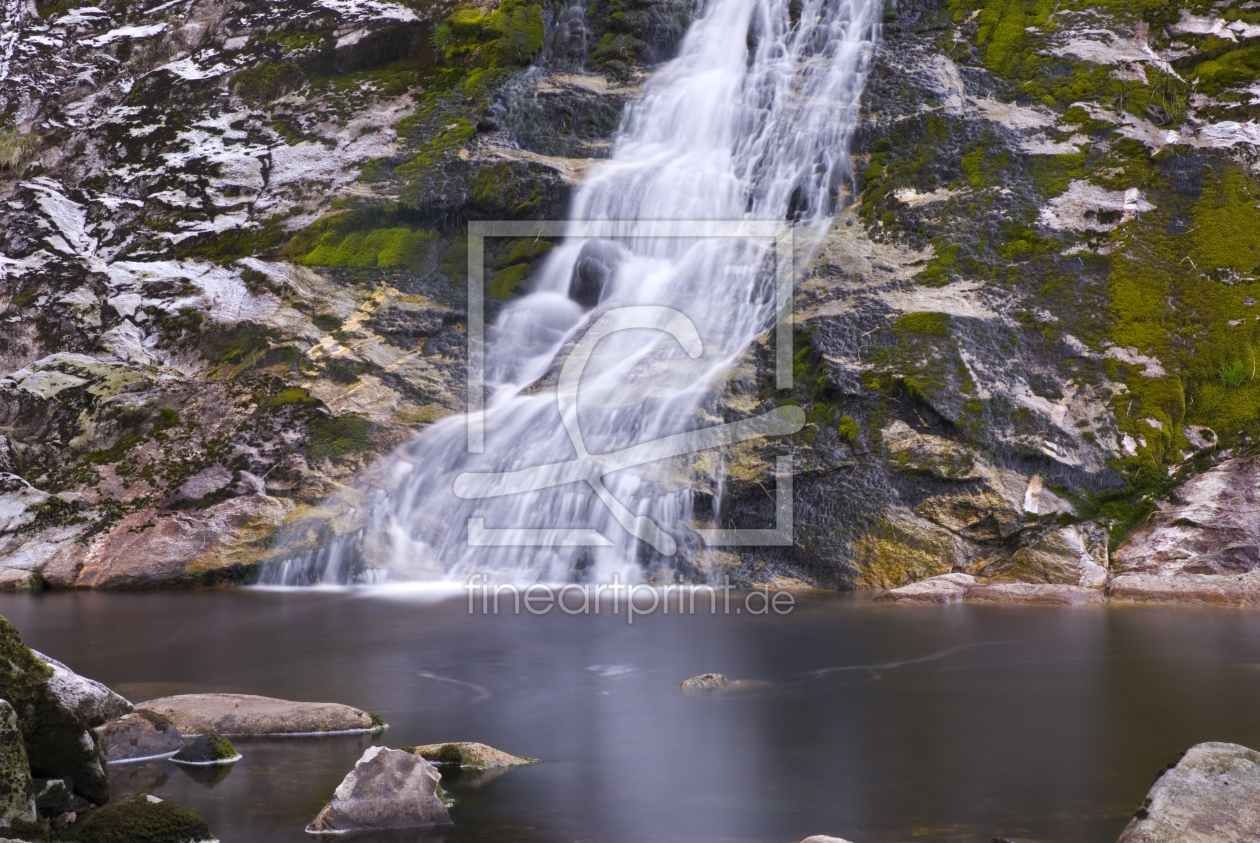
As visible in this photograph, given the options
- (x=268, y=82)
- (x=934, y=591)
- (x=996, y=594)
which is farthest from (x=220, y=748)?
(x=268, y=82)

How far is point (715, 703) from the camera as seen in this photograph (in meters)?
8.87

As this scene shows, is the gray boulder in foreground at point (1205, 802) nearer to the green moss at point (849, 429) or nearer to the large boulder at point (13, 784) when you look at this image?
the large boulder at point (13, 784)

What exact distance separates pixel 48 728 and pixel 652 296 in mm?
15450

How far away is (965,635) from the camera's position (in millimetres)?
11859

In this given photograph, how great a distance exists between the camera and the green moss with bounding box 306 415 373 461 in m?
17.7

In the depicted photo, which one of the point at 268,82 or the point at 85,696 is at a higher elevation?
the point at 268,82

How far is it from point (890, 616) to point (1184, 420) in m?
6.59

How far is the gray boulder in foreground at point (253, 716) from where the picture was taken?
24.4ft

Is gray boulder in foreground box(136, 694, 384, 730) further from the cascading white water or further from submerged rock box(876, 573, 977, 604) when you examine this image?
submerged rock box(876, 573, 977, 604)

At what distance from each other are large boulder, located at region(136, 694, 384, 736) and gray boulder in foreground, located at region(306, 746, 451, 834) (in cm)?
186

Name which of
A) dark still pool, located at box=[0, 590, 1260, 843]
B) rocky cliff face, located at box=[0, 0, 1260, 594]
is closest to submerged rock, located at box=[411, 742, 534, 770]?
dark still pool, located at box=[0, 590, 1260, 843]

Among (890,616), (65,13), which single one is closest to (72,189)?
(65,13)

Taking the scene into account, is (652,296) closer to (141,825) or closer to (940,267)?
(940,267)

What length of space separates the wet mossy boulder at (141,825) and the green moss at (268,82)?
23.9 metres
